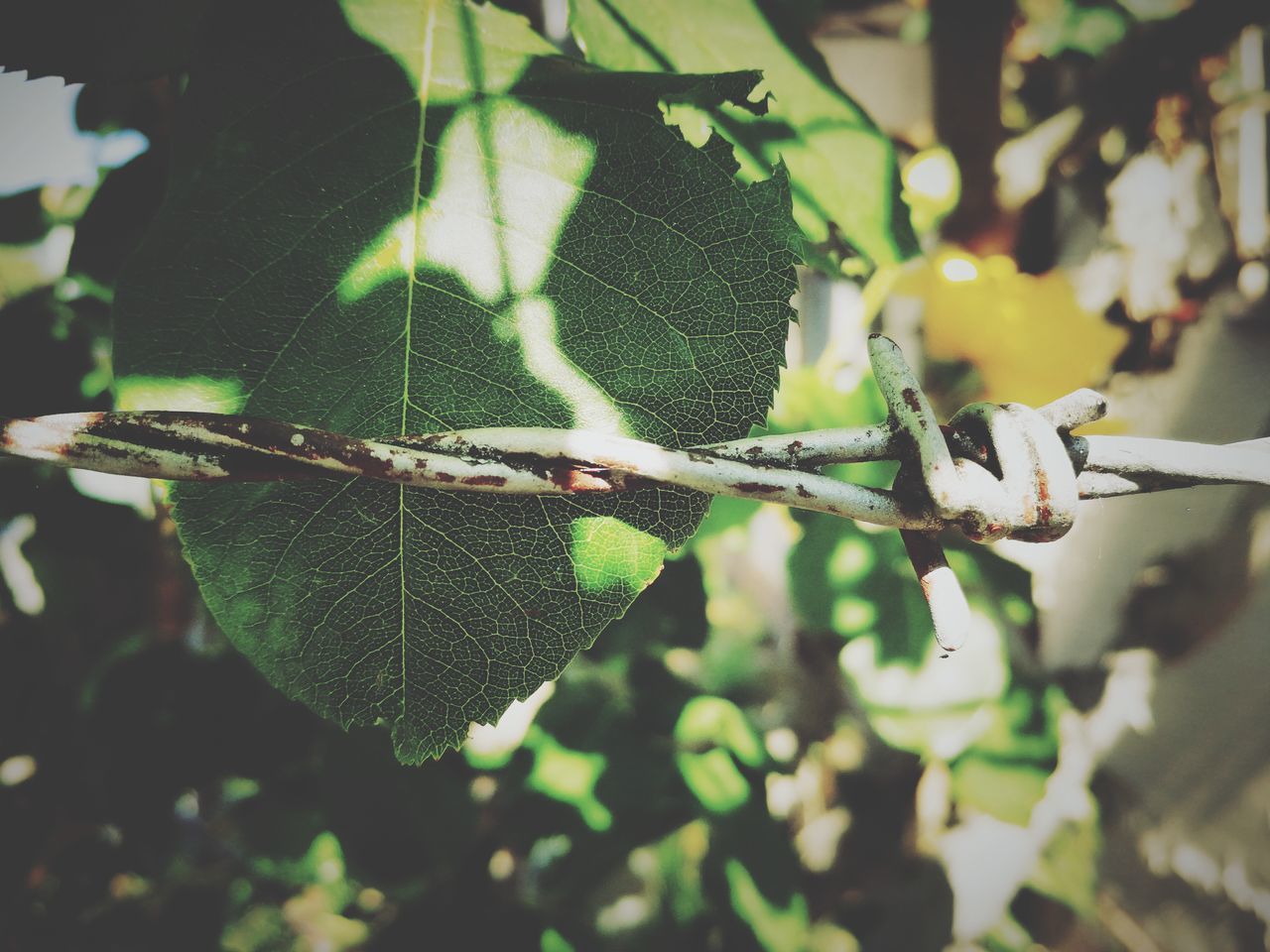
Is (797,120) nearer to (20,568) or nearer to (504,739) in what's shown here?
(504,739)

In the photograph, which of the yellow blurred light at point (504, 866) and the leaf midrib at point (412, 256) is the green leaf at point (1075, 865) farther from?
the leaf midrib at point (412, 256)

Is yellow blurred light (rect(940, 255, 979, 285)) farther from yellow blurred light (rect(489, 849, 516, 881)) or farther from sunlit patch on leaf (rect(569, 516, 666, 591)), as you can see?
yellow blurred light (rect(489, 849, 516, 881))

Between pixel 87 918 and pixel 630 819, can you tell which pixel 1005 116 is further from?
pixel 87 918

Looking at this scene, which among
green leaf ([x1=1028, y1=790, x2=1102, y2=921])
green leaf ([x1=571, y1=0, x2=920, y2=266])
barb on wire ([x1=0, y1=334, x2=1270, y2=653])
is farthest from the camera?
green leaf ([x1=1028, y1=790, x2=1102, y2=921])

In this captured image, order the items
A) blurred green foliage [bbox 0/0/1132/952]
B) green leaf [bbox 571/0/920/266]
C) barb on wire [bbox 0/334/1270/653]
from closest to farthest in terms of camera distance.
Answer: barb on wire [bbox 0/334/1270/653] → green leaf [bbox 571/0/920/266] → blurred green foliage [bbox 0/0/1132/952]

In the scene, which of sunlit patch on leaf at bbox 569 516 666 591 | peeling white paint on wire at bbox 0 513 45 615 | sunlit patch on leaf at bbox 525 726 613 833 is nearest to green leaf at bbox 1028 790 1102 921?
sunlit patch on leaf at bbox 525 726 613 833
